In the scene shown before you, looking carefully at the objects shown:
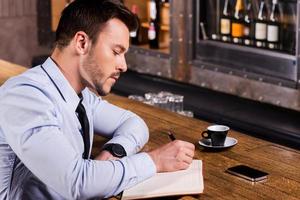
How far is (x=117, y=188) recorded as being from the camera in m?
1.72

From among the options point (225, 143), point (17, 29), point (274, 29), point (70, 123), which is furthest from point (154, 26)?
→ point (70, 123)

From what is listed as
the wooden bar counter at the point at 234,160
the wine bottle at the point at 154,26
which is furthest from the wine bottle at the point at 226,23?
the wooden bar counter at the point at 234,160

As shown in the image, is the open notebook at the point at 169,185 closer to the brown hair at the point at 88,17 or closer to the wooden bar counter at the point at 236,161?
the wooden bar counter at the point at 236,161

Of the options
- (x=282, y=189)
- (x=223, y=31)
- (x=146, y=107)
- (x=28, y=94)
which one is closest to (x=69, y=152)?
(x=28, y=94)

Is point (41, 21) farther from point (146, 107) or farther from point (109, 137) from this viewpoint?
point (109, 137)

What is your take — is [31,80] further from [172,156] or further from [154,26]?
[154,26]

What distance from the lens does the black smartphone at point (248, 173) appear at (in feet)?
6.33

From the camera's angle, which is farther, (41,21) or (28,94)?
(41,21)

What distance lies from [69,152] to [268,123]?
2023 mm

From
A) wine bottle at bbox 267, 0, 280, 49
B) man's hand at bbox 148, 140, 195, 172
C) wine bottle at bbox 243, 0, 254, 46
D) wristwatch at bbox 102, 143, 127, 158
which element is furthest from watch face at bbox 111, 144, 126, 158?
wine bottle at bbox 243, 0, 254, 46

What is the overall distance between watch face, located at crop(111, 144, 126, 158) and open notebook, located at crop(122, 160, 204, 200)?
19 cm

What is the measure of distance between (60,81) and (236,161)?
65cm

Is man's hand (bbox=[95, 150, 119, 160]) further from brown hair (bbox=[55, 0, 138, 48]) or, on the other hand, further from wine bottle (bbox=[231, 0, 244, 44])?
wine bottle (bbox=[231, 0, 244, 44])

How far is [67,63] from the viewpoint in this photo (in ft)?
6.21
